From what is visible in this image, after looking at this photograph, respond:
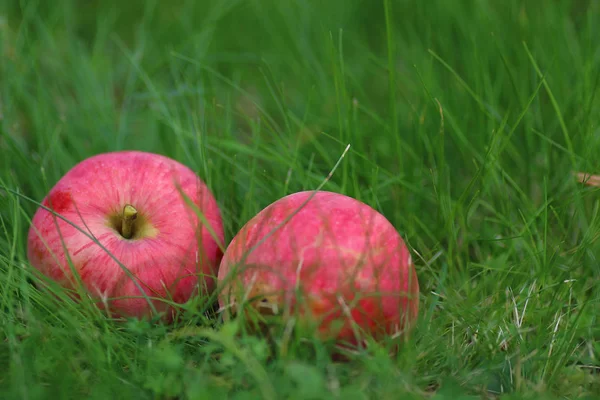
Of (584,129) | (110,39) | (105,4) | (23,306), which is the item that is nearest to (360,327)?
(23,306)

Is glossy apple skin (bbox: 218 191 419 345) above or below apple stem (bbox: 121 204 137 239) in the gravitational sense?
below

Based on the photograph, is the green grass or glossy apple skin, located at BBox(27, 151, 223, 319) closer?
the green grass

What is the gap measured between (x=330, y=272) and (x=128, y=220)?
2.35 feet

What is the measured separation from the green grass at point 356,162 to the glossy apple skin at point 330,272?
0.09 m

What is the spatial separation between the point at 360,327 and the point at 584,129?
125 cm

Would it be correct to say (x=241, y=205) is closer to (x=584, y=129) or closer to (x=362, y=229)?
(x=362, y=229)

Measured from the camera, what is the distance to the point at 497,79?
9.34 feet

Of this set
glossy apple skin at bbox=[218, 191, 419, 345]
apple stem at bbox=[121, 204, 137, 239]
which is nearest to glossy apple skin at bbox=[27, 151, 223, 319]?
apple stem at bbox=[121, 204, 137, 239]

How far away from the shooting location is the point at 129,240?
207cm

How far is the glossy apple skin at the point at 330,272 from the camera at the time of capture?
1739 mm

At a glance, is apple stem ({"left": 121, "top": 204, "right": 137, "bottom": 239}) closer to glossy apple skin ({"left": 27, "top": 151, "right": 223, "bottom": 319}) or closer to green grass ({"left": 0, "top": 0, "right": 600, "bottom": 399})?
glossy apple skin ({"left": 27, "top": 151, "right": 223, "bottom": 319})

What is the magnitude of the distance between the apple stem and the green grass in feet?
0.96

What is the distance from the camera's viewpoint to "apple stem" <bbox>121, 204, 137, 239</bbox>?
2.08m

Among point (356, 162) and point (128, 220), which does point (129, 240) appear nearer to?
point (128, 220)
